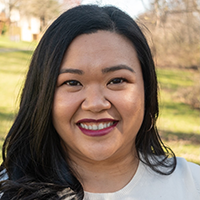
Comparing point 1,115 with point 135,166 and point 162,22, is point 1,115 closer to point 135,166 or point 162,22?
point 162,22

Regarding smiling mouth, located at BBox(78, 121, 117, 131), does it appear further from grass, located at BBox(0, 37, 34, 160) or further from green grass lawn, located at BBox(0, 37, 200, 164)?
grass, located at BBox(0, 37, 34, 160)

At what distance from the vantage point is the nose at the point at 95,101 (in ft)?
5.87

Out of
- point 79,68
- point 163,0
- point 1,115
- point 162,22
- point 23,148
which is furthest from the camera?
point 1,115

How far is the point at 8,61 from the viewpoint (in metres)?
16.1

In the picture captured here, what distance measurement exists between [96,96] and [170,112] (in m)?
7.32

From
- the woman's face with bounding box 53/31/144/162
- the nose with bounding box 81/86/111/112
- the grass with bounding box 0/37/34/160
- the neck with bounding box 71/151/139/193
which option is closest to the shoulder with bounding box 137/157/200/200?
the neck with bounding box 71/151/139/193

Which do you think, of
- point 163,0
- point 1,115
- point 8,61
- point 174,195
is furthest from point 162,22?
point 8,61

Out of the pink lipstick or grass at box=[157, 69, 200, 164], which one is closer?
the pink lipstick

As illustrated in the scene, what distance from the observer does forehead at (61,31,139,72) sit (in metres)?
1.85

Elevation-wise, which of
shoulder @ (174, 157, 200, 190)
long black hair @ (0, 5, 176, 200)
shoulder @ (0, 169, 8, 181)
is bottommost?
shoulder @ (0, 169, 8, 181)

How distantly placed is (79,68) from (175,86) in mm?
10550

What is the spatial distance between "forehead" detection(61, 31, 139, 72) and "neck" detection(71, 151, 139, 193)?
626 mm

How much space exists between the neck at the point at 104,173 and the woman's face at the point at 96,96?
9.0 inches

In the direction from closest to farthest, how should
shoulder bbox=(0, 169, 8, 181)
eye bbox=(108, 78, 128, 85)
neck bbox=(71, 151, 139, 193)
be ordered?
eye bbox=(108, 78, 128, 85)
neck bbox=(71, 151, 139, 193)
shoulder bbox=(0, 169, 8, 181)
